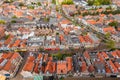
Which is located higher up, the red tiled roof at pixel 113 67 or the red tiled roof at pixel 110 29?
the red tiled roof at pixel 110 29

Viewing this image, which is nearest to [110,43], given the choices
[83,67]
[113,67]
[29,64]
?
[113,67]

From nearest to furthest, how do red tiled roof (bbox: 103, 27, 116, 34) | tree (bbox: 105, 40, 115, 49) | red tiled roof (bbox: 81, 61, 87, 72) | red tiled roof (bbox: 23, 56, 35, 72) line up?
red tiled roof (bbox: 81, 61, 87, 72) < red tiled roof (bbox: 23, 56, 35, 72) < tree (bbox: 105, 40, 115, 49) < red tiled roof (bbox: 103, 27, 116, 34)

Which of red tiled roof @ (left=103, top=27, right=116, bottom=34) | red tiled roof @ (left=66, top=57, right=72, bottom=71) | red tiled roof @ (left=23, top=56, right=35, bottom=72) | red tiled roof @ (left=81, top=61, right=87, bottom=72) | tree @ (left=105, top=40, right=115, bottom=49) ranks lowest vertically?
tree @ (left=105, top=40, right=115, bottom=49)

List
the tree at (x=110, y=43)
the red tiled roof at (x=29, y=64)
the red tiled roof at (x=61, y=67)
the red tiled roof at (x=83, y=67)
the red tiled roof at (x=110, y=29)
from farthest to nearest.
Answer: the red tiled roof at (x=110, y=29), the tree at (x=110, y=43), the red tiled roof at (x=29, y=64), the red tiled roof at (x=83, y=67), the red tiled roof at (x=61, y=67)

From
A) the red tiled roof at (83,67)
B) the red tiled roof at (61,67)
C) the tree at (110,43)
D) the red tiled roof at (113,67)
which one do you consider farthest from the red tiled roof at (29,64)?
the tree at (110,43)

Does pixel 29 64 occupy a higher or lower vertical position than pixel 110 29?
higher

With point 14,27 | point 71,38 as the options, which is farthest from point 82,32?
point 14,27

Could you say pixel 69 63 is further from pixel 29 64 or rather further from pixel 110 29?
pixel 110 29

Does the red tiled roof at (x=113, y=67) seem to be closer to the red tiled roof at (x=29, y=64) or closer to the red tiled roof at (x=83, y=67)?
the red tiled roof at (x=83, y=67)

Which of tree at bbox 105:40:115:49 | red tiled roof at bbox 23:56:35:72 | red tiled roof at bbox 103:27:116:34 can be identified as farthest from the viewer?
red tiled roof at bbox 103:27:116:34

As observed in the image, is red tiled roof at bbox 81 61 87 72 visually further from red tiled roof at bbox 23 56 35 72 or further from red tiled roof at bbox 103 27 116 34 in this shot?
red tiled roof at bbox 103 27 116 34

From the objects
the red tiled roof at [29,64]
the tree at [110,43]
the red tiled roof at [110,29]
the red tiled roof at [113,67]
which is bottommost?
the tree at [110,43]

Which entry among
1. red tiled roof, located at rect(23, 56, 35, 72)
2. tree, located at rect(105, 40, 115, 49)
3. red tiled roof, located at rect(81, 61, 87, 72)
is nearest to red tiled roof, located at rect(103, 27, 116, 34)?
tree, located at rect(105, 40, 115, 49)

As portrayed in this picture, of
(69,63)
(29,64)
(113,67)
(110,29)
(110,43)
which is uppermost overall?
(29,64)
